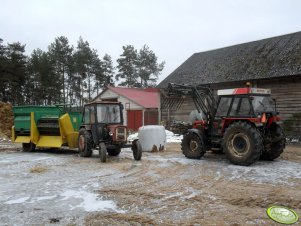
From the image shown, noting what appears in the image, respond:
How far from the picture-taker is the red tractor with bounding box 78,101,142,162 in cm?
1152

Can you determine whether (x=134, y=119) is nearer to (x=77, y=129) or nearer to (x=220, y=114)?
(x=77, y=129)

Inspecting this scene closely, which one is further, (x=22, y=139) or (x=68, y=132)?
(x=22, y=139)

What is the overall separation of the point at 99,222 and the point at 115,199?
1278 mm

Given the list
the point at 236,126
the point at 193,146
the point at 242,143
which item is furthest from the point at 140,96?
the point at 242,143

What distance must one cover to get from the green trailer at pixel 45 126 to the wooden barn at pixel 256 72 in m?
10.1

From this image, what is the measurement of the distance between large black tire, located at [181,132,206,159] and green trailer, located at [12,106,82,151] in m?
4.48

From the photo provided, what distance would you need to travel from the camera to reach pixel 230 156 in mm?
10164

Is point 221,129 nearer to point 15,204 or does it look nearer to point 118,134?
point 118,134

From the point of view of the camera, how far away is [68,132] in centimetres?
1381

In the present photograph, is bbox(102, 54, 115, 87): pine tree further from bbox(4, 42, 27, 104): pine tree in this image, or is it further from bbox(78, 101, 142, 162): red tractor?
bbox(78, 101, 142, 162): red tractor

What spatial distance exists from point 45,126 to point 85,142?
9.74 ft

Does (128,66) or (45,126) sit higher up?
(128,66)

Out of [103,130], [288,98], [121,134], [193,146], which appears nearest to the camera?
[193,146]

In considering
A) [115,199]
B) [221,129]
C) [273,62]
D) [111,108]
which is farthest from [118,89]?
[115,199]
